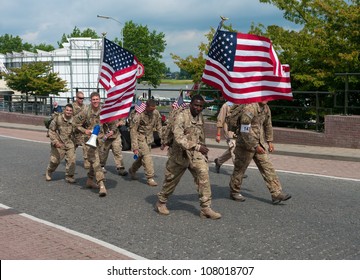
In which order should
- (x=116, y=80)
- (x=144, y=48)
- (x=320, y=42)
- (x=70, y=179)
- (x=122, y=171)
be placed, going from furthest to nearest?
(x=144, y=48) < (x=320, y=42) < (x=122, y=171) < (x=70, y=179) < (x=116, y=80)

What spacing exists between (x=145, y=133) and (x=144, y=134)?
0.09ft

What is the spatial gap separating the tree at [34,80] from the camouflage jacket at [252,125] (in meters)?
49.4

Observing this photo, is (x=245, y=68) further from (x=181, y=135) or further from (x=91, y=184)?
(x=91, y=184)

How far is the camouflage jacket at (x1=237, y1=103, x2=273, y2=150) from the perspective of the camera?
7582mm

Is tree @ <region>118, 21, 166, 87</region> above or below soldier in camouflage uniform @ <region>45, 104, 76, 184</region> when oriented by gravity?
above

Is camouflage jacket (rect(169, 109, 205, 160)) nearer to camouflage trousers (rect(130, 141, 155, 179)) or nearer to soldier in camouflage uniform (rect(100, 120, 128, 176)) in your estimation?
camouflage trousers (rect(130, 141, 155, 179))

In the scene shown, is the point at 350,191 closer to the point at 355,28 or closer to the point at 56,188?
the point at 56,188

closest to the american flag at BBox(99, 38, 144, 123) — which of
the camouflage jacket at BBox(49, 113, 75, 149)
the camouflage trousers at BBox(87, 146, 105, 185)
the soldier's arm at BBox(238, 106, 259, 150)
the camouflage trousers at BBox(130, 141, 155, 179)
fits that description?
the camouflage trousers at BBox(87, 146, 105, 185)

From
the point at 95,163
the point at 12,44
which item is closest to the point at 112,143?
the point at 95,163

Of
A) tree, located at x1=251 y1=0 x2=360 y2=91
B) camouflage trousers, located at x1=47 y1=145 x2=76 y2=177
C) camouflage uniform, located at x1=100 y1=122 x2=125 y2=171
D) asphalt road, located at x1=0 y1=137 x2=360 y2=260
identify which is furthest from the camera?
tree, located at x1=251 y1=0 x2=360 y2=91

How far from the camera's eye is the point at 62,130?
33.4 ft

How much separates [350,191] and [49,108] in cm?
2151

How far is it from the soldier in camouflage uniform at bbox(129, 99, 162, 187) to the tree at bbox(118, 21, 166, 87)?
70789 mm

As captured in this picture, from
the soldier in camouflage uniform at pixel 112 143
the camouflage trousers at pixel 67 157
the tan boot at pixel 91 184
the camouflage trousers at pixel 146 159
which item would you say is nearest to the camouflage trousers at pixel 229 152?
the camouflage trousers at pixel 146 159
